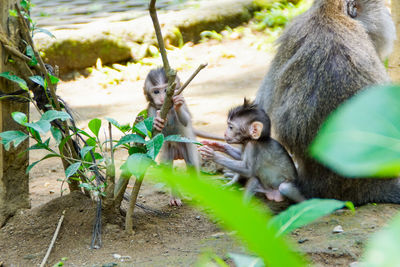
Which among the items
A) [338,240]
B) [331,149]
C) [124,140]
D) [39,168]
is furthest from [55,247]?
[331,149]

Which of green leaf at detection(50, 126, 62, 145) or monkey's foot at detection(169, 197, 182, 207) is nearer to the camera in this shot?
green leaf at detection(50, 126, 62, 145)

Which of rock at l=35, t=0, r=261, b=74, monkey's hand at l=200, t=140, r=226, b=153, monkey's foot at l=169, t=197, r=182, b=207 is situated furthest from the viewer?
rock at l=35, t=0, r=261, b=74

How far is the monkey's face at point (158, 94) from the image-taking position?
12.0ft

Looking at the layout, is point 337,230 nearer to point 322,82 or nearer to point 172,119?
point 322,82

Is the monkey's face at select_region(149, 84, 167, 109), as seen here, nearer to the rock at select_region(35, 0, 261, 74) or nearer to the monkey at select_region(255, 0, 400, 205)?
the monkey at select_region(255, 0, 400, 205)

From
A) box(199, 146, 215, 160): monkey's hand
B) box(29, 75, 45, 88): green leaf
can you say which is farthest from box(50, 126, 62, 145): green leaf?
box(199, 146, 215, 160): monkey's hand

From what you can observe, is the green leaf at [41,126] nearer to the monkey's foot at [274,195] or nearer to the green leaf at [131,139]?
the green leaf at [131,139]

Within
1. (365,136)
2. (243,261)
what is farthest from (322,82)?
(365,136)

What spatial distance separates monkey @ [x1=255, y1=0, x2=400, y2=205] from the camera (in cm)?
332

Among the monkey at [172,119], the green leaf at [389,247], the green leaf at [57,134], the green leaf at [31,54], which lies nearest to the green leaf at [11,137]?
the green leaf at [57,134]

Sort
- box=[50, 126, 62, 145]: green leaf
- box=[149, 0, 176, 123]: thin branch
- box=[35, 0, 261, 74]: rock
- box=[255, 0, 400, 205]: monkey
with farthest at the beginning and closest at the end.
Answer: box=[35, 0, 261, 74]: rock
box=[255, 0, 400, 205]: monkey
box=[50, 126, 62, 145]: green leaf
box=[149, 0, 176, 123]: thin branch

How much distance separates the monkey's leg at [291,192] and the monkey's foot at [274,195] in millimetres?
73

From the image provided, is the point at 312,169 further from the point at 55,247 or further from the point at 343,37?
the point at 55,247

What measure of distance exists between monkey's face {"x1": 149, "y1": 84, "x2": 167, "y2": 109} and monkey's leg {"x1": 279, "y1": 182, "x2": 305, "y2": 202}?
106 centimetres
